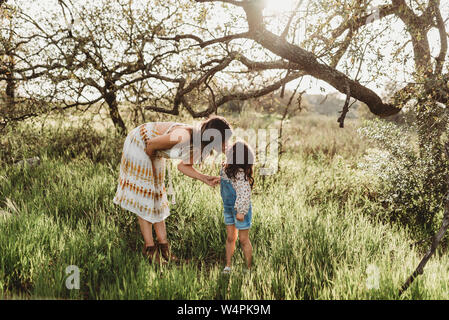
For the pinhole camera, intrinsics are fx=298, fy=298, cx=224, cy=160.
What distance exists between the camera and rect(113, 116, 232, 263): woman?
272 centimetres

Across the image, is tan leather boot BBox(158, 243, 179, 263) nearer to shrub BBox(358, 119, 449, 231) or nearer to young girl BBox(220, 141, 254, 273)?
young girl BBox(220, 141, 254, 273)

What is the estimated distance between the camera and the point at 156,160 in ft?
10.3

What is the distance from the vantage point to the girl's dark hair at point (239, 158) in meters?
2.65

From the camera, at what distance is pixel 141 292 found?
2256mm

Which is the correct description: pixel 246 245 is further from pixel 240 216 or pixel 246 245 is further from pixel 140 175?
pixel 140 175

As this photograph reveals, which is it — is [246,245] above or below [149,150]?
A: below

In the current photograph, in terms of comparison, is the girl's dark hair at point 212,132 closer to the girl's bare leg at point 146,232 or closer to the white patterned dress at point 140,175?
the white patterned dress at point 140,175

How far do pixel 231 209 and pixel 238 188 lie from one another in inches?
12.0

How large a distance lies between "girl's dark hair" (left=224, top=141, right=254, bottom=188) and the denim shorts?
0.57ft

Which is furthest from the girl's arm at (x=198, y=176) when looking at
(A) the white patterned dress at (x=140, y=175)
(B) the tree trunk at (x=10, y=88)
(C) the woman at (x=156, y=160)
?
(B) the tree trunk at (x=10, y=88)

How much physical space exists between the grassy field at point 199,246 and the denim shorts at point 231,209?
1.24 ft

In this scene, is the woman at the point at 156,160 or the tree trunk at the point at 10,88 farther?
the tree trunk at the point at 10,88

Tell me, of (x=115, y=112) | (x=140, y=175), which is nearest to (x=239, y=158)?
(x=140, y=175)
